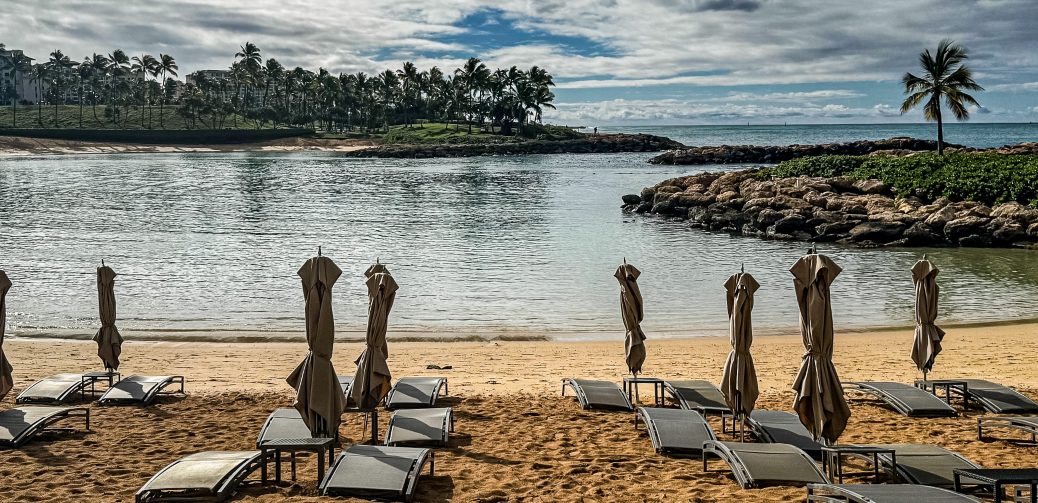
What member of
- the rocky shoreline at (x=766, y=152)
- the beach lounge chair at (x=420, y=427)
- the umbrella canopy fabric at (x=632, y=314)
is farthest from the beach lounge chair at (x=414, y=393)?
the rocky shoreline at (x=766, y=152)

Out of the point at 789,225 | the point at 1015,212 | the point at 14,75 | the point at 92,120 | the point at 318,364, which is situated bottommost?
the point at 789,225

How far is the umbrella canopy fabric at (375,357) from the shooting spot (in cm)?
1033

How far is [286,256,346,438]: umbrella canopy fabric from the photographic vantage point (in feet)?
29.2

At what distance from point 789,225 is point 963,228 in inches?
289

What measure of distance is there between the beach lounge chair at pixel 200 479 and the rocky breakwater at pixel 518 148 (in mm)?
110177

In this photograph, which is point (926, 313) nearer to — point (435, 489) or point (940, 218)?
point (435, 489)

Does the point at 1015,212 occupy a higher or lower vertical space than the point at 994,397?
higher

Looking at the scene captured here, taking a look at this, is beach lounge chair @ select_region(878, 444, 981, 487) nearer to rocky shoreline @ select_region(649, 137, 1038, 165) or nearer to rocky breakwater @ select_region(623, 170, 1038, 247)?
rocky breakwater @ select_region(623, 170, 1038, 247)

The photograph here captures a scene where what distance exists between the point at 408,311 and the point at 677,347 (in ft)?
25.5

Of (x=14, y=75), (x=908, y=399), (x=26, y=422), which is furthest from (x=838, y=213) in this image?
(x=14, y=75)

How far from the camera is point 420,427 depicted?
10.0 meters

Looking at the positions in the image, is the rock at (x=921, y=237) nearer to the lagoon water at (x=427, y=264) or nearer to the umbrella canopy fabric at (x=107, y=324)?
the lagoon water at (x=427, y=264)

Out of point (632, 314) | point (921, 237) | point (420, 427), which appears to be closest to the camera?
point (420, 427)

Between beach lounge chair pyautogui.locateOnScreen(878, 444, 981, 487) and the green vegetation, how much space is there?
3367 cm
